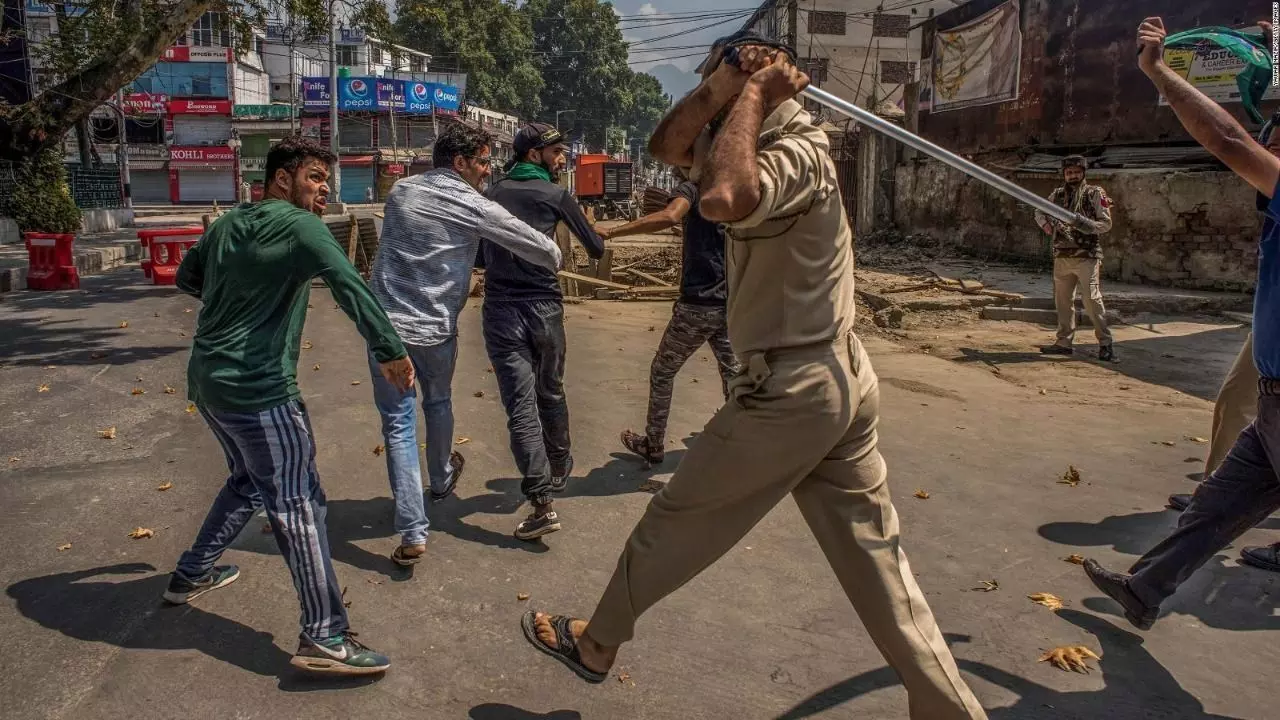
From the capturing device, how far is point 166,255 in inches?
592

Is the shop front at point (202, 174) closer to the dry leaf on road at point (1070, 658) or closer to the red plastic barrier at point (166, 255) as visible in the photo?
the red plastic barrier at point (166, 255)

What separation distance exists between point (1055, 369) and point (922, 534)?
17.8 ft

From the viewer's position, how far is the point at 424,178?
175 inches

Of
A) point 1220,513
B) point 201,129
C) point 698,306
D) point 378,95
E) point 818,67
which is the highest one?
point 378,95

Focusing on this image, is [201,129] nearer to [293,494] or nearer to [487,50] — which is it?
[487,50]

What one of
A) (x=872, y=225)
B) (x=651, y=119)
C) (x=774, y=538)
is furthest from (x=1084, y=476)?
(x=651, y=119)

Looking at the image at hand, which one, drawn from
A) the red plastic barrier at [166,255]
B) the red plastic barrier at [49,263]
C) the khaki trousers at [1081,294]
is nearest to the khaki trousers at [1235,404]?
the khaki trousers at [1081,294]

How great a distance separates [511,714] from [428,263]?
2.18 meters

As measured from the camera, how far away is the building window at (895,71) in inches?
1757

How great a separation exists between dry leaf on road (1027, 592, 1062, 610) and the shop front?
5802cm

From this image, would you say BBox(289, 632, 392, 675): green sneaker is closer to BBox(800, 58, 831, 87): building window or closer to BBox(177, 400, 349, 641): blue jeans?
BBox(177, 400, 349, 641): blue jeans

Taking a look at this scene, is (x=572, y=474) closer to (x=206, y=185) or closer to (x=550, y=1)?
(x=206, y=185)

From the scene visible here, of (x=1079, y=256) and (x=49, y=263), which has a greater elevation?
(x=1079, y=256)

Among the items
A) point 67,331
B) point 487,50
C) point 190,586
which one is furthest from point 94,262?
point 487,50
